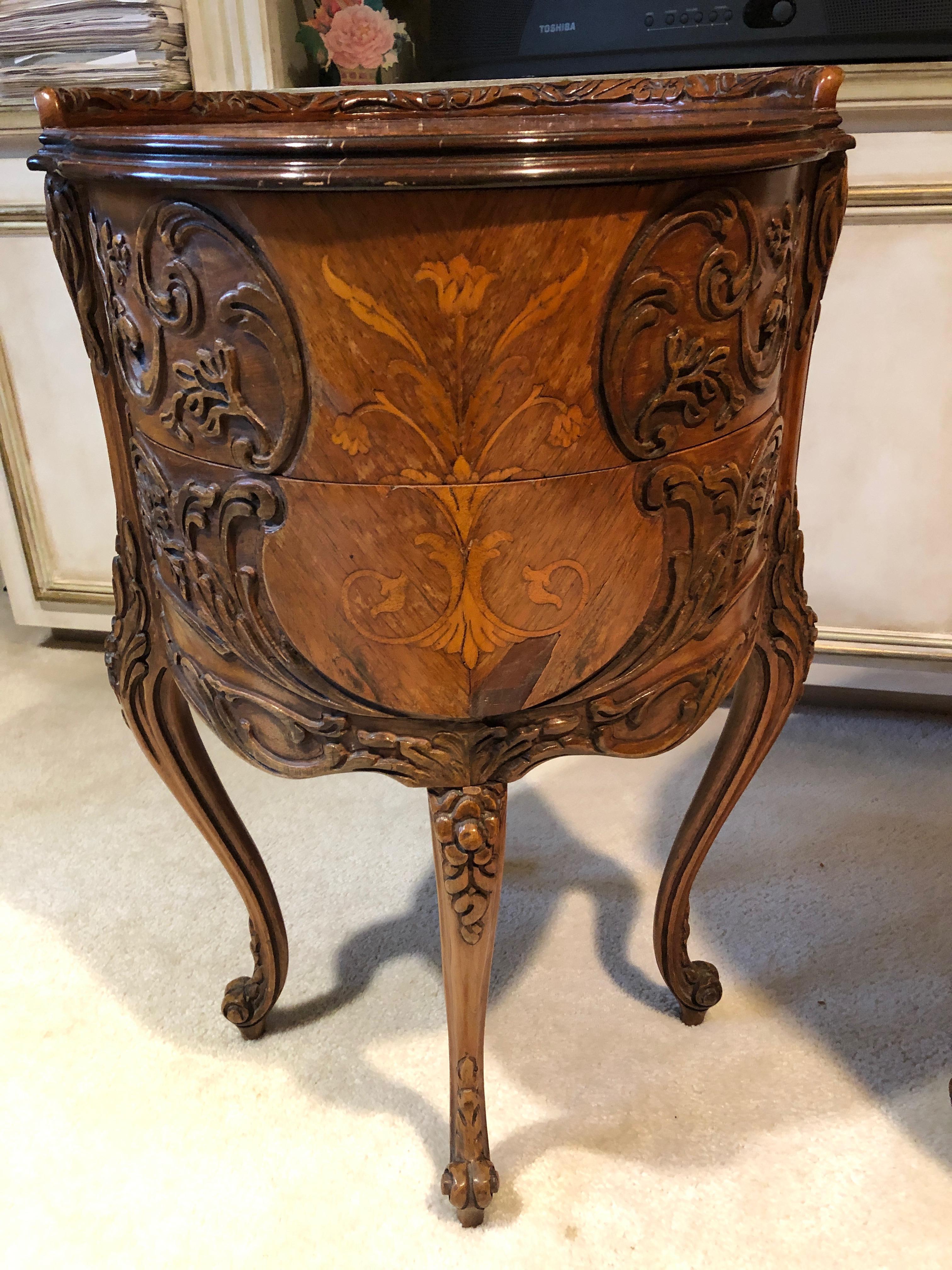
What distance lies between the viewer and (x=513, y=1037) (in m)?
0.99

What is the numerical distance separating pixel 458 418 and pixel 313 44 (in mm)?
1125

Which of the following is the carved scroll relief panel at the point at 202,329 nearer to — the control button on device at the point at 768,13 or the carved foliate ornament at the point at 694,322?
the carved foliate ornament at the point at 694,322

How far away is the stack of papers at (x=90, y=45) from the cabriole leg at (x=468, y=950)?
1121 millimetres

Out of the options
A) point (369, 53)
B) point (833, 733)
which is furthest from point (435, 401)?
point (833, 733)

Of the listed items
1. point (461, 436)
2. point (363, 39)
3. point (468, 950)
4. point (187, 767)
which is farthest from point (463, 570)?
point (363, 39)

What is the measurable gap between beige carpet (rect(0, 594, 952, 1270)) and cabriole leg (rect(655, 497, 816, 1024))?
7 centimetres

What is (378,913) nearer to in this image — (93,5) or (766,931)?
(766,931)

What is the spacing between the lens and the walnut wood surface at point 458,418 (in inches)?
19.6

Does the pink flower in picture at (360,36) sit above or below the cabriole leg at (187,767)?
above

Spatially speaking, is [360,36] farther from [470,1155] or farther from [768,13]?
[470,1155]

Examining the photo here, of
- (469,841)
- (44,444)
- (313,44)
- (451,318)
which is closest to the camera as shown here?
(451,318)

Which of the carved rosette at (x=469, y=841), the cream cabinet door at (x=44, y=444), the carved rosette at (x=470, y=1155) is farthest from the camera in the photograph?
the cream cabinet door at (x=44, y=444)

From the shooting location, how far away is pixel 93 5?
4.17 ft

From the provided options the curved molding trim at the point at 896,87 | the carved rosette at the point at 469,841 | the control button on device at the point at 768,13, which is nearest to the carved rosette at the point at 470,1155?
the carved rosette at the point at 469,841
